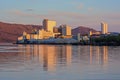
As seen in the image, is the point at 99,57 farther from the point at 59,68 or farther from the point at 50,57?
the point at 59,68

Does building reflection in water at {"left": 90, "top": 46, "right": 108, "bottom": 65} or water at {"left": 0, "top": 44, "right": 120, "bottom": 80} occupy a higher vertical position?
building reflection in water at {"left": 90, "top": 46, "right": 108, "bottom": 65}

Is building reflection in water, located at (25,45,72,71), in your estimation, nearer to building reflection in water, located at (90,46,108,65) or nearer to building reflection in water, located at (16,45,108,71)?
building reflection in water, located at (16,45,108,71)

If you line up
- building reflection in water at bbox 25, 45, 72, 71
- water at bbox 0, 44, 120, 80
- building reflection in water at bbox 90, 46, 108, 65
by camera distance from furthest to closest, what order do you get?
building reflection in water at bbox 90, 46, 108, 65 < building reflection in water at bbox 25, 45, 72, 71 < water at bbox 0, 44, 120, 80

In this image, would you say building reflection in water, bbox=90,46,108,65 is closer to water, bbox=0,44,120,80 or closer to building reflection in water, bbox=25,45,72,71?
water, bbox=0,44,120,80

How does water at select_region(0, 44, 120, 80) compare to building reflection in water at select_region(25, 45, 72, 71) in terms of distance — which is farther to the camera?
building reflection in water at select_region(25, 45, 72, 71)

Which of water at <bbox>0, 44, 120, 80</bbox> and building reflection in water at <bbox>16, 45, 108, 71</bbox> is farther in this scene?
building reflection in water at <bbox>16, 45, 108, 71</bbox>

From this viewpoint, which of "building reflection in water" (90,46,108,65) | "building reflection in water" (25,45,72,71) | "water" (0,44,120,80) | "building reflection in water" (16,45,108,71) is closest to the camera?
"water" (0,44,120,80)

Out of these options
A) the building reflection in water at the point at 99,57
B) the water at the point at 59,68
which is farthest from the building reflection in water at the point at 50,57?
the building reflection in water at the point at 99,57

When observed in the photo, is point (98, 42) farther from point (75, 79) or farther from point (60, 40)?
point (75, 79)

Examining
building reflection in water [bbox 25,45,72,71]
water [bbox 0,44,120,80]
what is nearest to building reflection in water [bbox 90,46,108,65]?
water [bbox 0,44,120,80]

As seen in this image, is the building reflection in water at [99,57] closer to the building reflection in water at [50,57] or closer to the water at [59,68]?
the water at [59,68]

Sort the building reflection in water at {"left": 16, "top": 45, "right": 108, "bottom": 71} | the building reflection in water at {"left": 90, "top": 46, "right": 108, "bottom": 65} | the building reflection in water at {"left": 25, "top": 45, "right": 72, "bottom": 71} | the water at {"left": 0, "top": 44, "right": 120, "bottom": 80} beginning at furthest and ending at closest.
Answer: the building reflection in water at {"left": 90, "top": 46, "right": 108, "bottom": 65}, the building reflection in water at {"left": 16, "top": 45, "right": 108, "bottom": 71}, the building reflection in water at {"left": 25, "top": 45, "right": 72, "bottom": 71}, the water at {"left": 0, "top": 44, "right": 120, "bottom": 80}

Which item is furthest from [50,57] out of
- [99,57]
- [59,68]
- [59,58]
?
[59,68]

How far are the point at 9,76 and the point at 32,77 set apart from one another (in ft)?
3.69
